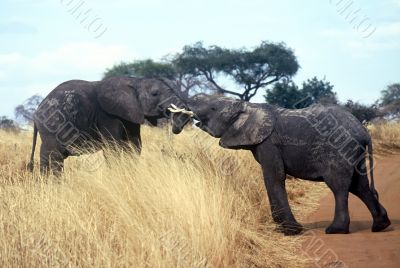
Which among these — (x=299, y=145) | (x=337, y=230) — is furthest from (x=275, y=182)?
(x=337, y=230)

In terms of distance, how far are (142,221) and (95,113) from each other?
12.7 ft

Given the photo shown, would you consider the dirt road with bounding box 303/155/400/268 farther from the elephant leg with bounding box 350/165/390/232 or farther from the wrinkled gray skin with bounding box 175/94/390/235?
the wrinkled gray skin with bounding box 175/94/390/235

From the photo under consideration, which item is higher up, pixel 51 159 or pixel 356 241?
pixel 51 159

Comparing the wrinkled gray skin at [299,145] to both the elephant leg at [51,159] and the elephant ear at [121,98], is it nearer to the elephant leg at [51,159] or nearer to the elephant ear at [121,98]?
the elephant ear at [121,98]

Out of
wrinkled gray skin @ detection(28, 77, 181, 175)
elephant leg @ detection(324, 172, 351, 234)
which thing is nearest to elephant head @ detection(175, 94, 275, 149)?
elephant leg @ detection(324, 172, 351, 234)

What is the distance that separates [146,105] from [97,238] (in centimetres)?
393

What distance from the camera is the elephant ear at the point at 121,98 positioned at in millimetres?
8805

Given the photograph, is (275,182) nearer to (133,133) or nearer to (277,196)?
(277,196)

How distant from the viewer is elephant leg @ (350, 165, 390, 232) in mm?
6758

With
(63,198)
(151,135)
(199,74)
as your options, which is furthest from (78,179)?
(199,74)

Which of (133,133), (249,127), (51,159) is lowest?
(51,159)

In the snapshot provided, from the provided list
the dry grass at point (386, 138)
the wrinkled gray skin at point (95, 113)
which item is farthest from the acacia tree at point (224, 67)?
the wrinkled gray skin at point (95, 113)

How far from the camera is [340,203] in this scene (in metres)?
6.77

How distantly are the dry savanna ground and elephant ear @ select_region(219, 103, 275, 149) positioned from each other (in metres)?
0.47
